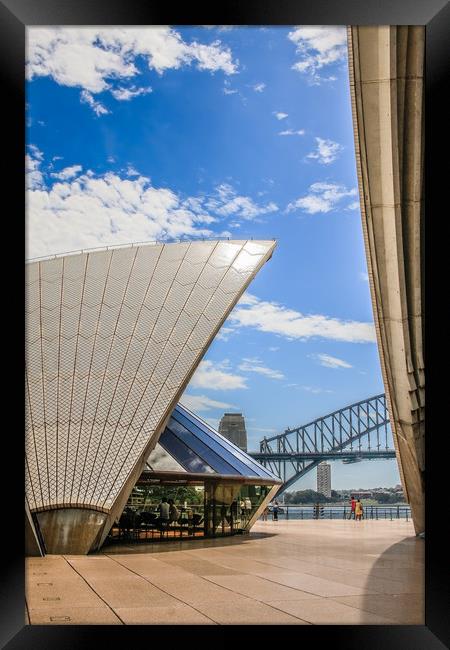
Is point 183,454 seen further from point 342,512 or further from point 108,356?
point 342,512

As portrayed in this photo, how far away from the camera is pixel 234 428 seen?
82.9m

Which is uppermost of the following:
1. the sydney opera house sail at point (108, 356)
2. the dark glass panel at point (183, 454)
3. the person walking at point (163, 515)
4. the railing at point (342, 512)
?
the sydney opera house sail at point (108, 356)

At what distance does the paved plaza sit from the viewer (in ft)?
23.1

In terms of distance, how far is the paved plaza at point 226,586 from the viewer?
23.1ft

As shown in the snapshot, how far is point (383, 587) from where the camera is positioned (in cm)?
905

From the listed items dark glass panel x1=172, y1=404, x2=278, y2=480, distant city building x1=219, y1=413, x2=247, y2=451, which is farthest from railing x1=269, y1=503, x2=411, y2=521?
distant city building x1=219, y1=413, x2=247, y2=451

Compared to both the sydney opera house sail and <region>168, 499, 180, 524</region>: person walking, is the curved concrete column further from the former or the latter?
<region>168, 499, 180, 524</region>: person walking

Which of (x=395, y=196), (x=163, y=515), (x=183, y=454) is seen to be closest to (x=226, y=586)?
(x=395, y=196)

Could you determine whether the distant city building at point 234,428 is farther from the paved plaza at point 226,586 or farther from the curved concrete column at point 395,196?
the paved plaza at point 226,586
